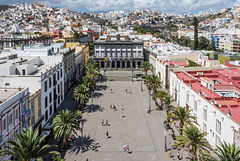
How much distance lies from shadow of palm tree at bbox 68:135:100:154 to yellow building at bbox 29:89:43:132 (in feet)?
20.0

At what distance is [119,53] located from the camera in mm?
97250

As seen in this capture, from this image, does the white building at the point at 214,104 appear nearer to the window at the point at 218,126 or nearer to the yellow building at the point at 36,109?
the window at the point at 218,126

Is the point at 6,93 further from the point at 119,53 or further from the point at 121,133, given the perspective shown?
the point at 119,53

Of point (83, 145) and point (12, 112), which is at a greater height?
point (12, 112)

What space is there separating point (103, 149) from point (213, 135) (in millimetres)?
14663

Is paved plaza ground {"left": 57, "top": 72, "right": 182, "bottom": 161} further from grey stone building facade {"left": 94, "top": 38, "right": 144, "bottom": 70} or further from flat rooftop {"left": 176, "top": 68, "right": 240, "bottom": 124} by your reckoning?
grey stone building facade {"left": 94, "top": 38, "right": 144, "bottom": 70}

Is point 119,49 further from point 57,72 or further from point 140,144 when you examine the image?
point 140,144

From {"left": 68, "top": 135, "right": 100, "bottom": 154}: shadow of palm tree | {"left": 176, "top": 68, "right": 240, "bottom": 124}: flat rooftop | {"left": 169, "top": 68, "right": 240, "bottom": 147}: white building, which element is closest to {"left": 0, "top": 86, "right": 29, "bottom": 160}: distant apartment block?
{"left": 68, "top": 135, "right": 100, "bottom": 154}: shadow of palm tree

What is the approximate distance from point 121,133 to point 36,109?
1322cm

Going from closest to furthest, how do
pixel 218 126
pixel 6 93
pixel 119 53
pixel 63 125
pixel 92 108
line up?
pixel 6 93
pixel 63 125
pixel 218 126
pixel 92 108
pixel 119 53

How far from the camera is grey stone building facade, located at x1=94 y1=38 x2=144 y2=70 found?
95.8 metres

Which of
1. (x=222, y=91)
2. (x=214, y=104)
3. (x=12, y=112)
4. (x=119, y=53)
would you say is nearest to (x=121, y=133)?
(x=214, y=104)

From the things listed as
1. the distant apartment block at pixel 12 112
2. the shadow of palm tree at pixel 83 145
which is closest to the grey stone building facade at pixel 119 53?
the shadow of palm tree at pixel 83 145

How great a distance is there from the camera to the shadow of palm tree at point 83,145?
1199 inches
